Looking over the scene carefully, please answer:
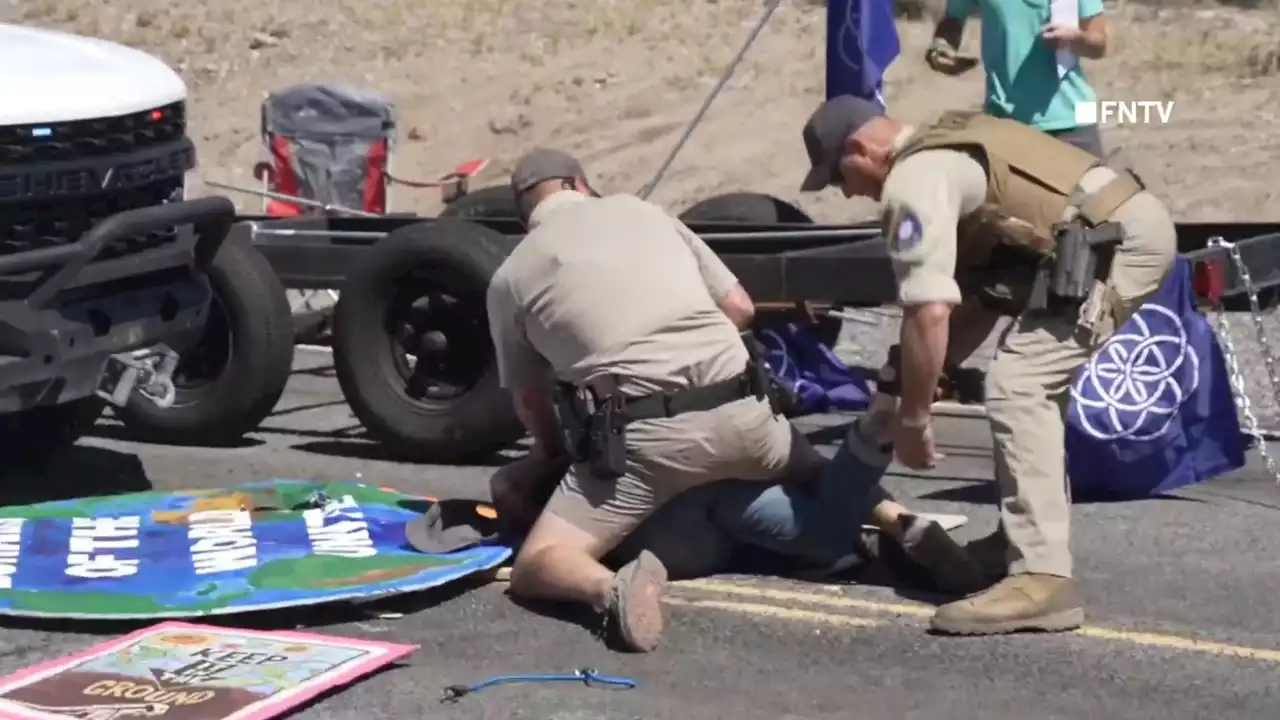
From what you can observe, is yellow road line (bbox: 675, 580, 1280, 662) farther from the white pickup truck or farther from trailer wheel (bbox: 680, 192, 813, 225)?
trailer wheel (bbox: 680, 192, 813, 225)

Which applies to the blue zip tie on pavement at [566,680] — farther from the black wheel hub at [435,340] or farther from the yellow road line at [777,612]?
the black wheel hub at [435,340]

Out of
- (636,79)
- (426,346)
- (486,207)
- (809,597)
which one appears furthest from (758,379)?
(636,79)

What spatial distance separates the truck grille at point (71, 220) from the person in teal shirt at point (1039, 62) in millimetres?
3165

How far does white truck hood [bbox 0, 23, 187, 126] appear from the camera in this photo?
6.07m

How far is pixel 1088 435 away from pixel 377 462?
2781mm

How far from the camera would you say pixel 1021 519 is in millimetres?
5484

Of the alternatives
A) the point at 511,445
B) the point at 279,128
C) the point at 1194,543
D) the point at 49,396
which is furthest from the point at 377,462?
the point at 279,128

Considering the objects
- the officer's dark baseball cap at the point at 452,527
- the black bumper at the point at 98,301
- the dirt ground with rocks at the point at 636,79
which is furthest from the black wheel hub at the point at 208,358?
the dirt ground with rocks at the point at 636,79

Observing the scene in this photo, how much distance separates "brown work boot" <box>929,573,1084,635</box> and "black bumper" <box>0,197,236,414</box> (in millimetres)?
2700

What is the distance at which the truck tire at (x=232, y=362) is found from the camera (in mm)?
7828

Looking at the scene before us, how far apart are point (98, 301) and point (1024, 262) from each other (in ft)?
9.35

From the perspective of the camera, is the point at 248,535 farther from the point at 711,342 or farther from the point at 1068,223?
the point at 1068,223

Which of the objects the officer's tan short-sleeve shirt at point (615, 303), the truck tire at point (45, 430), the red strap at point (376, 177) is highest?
the officer's tan short-sleeve shirt at point (615, 303)

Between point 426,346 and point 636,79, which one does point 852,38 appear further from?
point 636,79
